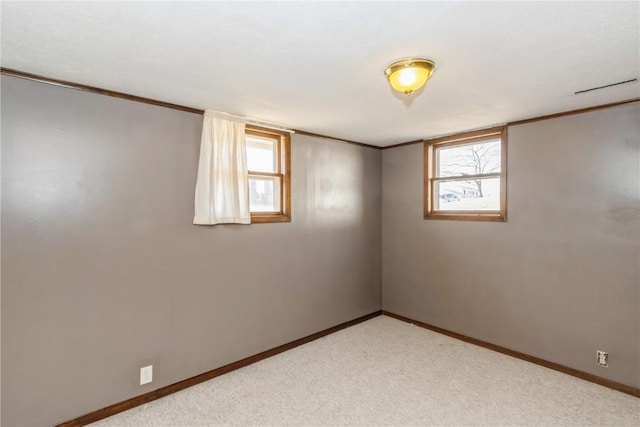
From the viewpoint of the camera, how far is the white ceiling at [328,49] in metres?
1.42

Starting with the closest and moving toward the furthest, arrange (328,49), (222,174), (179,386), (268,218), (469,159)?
(328,49)
(179,386)
(222,174)
(268,218)
(469,159)

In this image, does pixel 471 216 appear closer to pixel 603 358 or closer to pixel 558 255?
pixel 558 255

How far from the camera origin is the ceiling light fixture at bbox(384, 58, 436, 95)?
1861 mm

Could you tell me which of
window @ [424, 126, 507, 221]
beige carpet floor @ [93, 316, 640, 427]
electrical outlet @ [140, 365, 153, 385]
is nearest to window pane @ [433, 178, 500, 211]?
window @ [424, 126, 507, 221]

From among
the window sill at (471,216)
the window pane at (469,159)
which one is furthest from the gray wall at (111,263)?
the window pane at (469,159)

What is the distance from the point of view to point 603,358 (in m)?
2.74

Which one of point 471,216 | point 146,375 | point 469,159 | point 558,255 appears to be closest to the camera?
point 146,375

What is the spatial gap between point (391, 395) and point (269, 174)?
2.34 meters

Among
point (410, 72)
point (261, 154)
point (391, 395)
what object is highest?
point (410, 72)

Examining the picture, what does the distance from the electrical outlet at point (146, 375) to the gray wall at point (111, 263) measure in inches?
1.5

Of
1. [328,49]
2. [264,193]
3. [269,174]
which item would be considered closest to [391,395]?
[264,193]

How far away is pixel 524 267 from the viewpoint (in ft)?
10.6

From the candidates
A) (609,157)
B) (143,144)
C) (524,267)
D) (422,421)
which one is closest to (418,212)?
(524,267)

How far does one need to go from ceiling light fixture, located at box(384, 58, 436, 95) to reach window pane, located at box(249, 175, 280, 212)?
1809 mm
